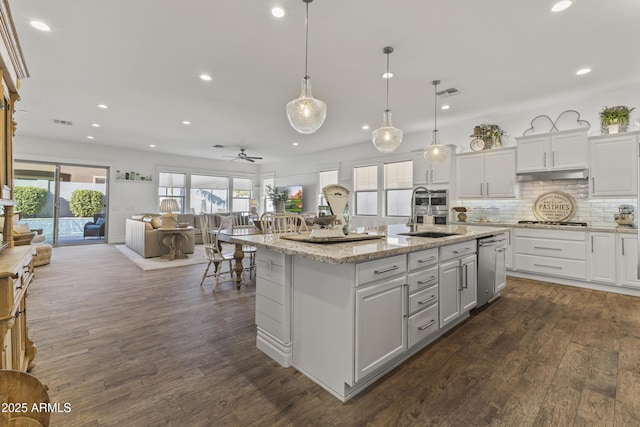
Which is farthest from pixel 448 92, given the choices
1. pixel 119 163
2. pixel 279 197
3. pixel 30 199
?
pixel 30 199

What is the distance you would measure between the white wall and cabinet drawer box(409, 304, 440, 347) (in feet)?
29.4

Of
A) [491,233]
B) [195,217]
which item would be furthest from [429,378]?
[195,217]

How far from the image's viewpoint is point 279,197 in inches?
383

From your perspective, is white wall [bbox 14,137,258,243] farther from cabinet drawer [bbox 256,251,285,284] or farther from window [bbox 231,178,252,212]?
cabinet drawer [bbox 256,251,285,284]

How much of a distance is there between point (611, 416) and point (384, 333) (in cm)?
130

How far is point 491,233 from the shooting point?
10.2 feet

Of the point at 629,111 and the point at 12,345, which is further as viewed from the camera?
the point at 629,111

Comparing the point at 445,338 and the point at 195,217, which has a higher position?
the point at 195,217

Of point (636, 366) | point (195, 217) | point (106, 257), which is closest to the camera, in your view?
point (636, 366)

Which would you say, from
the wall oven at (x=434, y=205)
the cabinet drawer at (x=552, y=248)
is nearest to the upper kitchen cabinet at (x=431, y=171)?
the wall oven at (x=434, y=205)

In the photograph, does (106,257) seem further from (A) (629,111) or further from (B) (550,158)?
(A) (629,111)

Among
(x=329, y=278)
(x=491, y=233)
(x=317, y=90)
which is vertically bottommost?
(x=329, y=278)

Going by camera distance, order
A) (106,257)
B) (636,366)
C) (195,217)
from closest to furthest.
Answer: (636,366) → (106,257) → (195,217)

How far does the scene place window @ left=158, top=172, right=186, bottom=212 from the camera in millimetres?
9020
